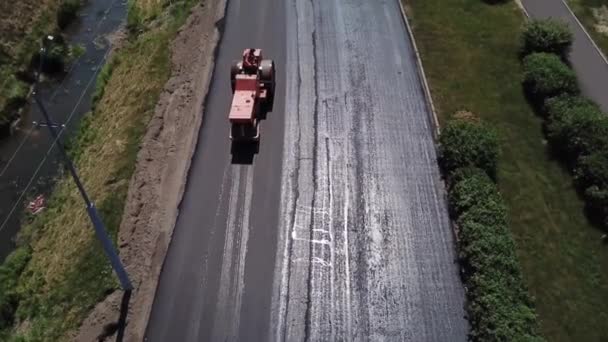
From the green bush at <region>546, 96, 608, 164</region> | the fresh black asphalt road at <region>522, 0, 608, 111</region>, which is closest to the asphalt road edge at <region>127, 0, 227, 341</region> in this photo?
the green bush at <region>546, 96, 608, 164</region>

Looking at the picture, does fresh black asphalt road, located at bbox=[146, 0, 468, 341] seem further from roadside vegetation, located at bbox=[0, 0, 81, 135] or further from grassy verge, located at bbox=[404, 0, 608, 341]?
roadside vegetation, located at bbox=[0, 0, 81, 135]

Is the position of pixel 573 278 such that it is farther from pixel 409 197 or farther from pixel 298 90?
pixel 298 90

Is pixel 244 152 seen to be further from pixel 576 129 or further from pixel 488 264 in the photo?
pixel 576 129

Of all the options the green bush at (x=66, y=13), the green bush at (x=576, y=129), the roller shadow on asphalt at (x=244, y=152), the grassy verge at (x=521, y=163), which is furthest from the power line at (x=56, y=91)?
the green bush at (x=576, y=129)

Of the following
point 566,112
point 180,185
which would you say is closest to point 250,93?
point 180,185

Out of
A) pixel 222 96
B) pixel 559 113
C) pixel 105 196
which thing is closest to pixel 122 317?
pixel 105 196
